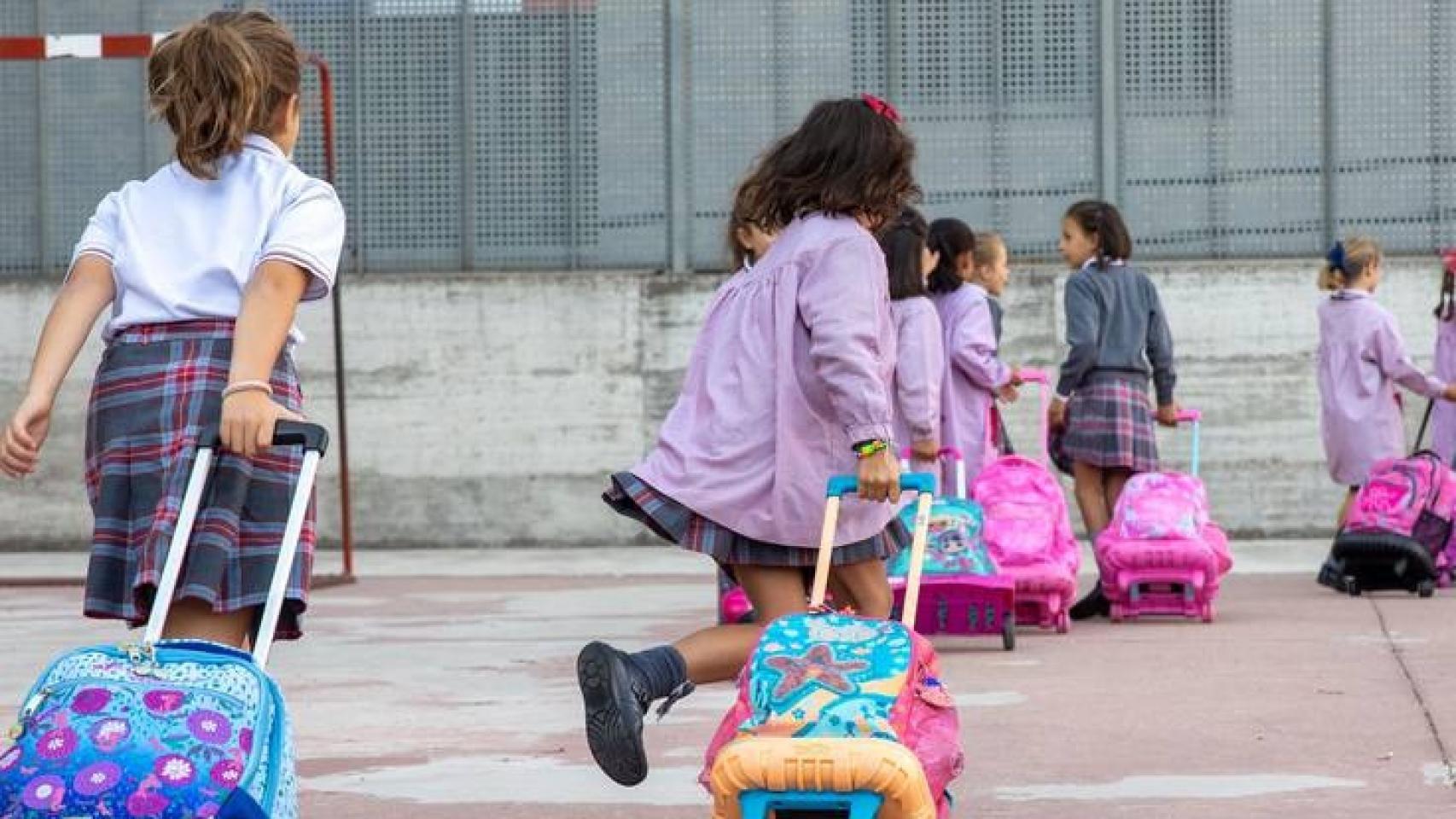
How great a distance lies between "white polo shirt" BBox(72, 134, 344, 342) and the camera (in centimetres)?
482

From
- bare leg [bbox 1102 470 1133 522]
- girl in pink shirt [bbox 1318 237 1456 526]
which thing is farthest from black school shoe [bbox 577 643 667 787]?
girl in pink shirt [bbox 1318 237 1456 526]

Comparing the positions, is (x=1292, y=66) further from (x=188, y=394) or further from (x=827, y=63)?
(x=188, y=394)

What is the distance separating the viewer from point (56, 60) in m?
16.2

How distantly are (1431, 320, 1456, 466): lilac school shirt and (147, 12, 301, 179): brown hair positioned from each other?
9.38m

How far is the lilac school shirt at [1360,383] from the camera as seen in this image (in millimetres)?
12867

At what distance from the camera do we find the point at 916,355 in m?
8.77

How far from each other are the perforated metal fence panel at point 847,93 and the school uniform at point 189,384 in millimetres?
11030

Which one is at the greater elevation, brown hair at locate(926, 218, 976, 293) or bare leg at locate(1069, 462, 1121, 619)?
brown hair at locate(926, 218, 976, 293)

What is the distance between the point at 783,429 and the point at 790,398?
68 millimetres

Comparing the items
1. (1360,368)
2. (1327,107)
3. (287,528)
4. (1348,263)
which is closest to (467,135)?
(1327,107)

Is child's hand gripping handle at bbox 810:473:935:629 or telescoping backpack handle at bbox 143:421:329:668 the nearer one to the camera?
telescoping backpack handle at bbox 143:421:329:668

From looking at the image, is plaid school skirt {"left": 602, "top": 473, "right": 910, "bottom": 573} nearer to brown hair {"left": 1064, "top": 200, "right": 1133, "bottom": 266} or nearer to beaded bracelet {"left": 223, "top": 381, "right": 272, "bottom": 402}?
beaded bracelet {"left": 223, "top": 381, "right": 272, "bottom": 402}

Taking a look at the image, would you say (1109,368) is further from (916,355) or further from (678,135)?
(678,135)

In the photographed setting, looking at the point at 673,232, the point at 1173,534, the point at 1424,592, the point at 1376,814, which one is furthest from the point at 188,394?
the point at 673,232
